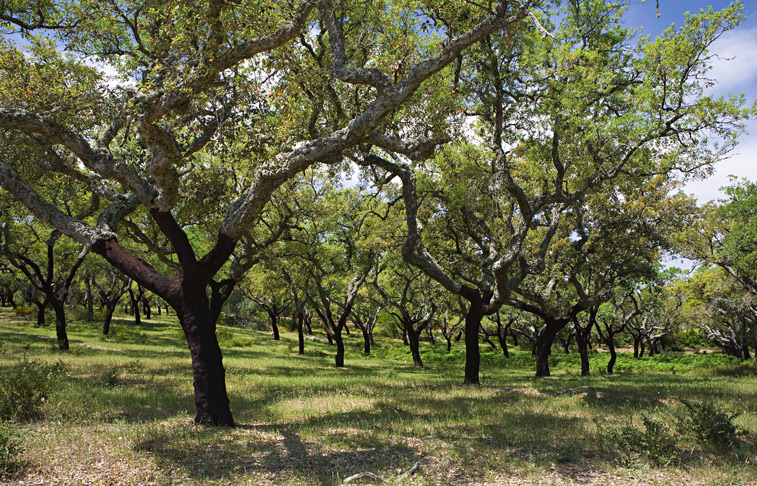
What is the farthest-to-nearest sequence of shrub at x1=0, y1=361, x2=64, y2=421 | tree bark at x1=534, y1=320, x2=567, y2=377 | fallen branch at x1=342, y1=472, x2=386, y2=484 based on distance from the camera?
A: 1. tree bark at x1=534, y1=320, x2=567, y2=377
2. shrub at x1=0, y1=361, x2=64, y2=421
3. fallen branch at x1=342, y1=472, x2=386, y2=484

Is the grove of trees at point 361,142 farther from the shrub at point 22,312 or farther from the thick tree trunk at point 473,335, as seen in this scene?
the shrub at point 22,312

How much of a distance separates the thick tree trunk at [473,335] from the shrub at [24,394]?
12031mm

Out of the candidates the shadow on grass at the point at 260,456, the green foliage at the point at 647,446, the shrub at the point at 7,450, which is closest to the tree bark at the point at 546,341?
the green foliage at the point at 647,446

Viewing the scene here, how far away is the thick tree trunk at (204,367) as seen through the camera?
25.7 ft

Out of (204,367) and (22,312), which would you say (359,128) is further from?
(22,312)

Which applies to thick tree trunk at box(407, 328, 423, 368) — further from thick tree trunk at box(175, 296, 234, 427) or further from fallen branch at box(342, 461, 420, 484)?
fallen branch at box(342, 461, 420, 484)

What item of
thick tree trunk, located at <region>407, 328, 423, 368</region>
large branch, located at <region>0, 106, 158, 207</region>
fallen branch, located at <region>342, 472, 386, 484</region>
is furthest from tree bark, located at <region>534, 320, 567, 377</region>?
large branch, located at <region>0, 106, 158, 207</region>

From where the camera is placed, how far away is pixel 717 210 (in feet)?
86.4

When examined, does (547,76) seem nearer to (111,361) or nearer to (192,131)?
(192,131)

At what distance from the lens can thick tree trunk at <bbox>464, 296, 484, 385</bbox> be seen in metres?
16.2

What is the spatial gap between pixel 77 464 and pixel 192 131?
602cm

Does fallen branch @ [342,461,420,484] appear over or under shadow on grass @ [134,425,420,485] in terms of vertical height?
over

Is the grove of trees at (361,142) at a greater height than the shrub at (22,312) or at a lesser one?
greater

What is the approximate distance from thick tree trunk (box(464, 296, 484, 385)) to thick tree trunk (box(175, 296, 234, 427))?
987 centimetres
